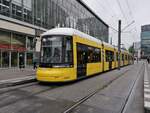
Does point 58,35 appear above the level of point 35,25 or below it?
below

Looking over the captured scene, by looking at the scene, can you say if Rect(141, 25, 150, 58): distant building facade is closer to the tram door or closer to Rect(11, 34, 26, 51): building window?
Rect(11, 34, 26, 51): building window

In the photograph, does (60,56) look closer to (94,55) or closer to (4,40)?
(94,55)

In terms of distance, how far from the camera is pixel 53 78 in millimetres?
12250

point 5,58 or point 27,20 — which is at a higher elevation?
point 27,20

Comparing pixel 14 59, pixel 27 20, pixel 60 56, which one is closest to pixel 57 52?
pixel 60 56

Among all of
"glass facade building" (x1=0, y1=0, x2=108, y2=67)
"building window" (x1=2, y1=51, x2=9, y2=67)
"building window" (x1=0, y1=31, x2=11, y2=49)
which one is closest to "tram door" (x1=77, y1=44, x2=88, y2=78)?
"glass facade building" (x1=0, y1=0, x2=108, y2=67)

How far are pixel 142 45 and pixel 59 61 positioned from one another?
120m

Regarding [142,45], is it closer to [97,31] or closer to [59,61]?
[97,31]

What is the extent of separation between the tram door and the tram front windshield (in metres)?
1.26

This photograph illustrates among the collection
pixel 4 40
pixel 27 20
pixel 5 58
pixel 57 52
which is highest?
pixel 27 20

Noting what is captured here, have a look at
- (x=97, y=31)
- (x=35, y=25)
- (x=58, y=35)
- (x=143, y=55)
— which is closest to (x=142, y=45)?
(x=143, y=55)

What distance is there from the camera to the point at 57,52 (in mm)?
12742

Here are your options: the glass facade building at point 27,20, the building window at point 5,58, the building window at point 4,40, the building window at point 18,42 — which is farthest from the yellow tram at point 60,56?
the building window at point 18,42

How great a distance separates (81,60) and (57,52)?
8.17ft
